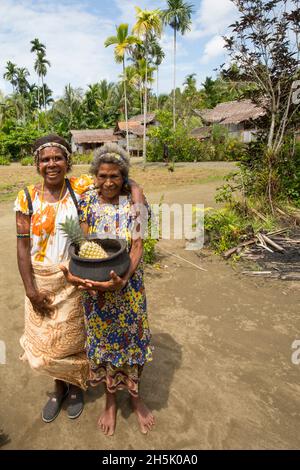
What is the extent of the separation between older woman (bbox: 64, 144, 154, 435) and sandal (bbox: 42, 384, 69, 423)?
1.40 ft

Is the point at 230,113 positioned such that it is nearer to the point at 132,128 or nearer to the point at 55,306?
the point at 132,128

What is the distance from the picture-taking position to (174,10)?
70.1ft

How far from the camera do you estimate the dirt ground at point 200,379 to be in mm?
2186

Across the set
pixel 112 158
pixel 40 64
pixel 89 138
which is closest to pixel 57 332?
pixel 112 158

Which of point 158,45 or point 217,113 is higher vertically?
point 158,45

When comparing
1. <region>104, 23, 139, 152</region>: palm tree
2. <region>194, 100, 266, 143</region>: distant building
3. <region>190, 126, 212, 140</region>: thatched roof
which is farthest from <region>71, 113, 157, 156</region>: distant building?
<region>104, 23, 139, 152</region>: palm tree

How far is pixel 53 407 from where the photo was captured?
93.3 inches

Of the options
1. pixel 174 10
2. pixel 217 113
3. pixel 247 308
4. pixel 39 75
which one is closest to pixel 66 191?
pixel 247 308

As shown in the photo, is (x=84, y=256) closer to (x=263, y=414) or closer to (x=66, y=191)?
(x=66, y=191)

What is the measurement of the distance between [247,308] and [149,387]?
1.76m

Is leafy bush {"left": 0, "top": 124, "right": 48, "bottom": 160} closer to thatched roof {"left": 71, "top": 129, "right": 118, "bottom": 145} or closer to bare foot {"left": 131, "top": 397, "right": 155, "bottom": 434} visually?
thatched roof {"left": 71, "top": 129, "right": 118, "bottom": 145}

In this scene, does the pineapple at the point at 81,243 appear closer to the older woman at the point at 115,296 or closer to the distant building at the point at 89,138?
the older woman at the point at 115,296

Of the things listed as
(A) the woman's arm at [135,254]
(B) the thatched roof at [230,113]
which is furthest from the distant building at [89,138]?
(A) the woman's arm at [135,254]

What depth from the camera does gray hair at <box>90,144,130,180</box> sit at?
6.03 ft
